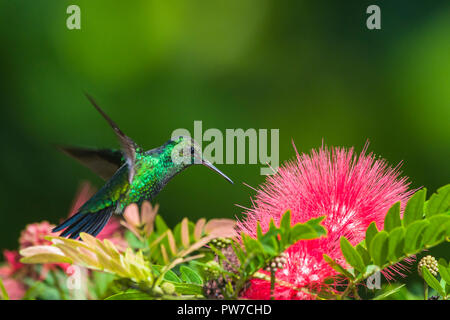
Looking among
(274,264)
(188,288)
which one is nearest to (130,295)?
(188,288)

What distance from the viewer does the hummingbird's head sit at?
111cm

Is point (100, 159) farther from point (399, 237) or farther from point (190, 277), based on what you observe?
point (399, 237)

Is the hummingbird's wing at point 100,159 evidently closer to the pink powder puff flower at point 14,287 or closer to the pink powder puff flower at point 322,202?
the pink powder puff flower at point 14,287

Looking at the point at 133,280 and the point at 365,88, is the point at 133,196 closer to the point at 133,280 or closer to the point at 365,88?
the point at 133,280

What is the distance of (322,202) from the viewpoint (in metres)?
0.69

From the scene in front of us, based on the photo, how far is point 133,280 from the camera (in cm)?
58

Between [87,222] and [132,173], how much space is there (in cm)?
12

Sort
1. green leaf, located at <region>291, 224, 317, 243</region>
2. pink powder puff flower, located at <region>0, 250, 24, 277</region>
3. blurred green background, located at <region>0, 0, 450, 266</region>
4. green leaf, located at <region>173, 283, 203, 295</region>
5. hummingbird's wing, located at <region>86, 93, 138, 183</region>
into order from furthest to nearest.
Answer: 1. blurred green background, located at <region>0, 0, 450, 266</region>
2. pink powder puff flower, located at <region>0, 250, 24, 277</region>
3. hummingbird's wing, located at <region>86, 93, 138, 183</region>
4. green leaf, located at <region>173, 283, 203, 295</region>
5. green leaf, located at <region>291, 224, 317, 243</region>

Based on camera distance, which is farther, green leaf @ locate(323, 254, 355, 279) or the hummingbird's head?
the hummingbird's head

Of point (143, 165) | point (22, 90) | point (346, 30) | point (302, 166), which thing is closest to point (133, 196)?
point (143, 165)

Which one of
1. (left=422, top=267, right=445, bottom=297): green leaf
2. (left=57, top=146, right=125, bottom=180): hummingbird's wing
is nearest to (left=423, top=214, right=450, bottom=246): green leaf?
(left=422, top=267, right=445, bottom=297): green leaf

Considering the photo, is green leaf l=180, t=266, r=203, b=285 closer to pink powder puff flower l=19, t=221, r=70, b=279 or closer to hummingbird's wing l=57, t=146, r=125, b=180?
pink powder puff flower l=19, t=221, r=70, b=279

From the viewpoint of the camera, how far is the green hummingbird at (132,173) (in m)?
1.03
